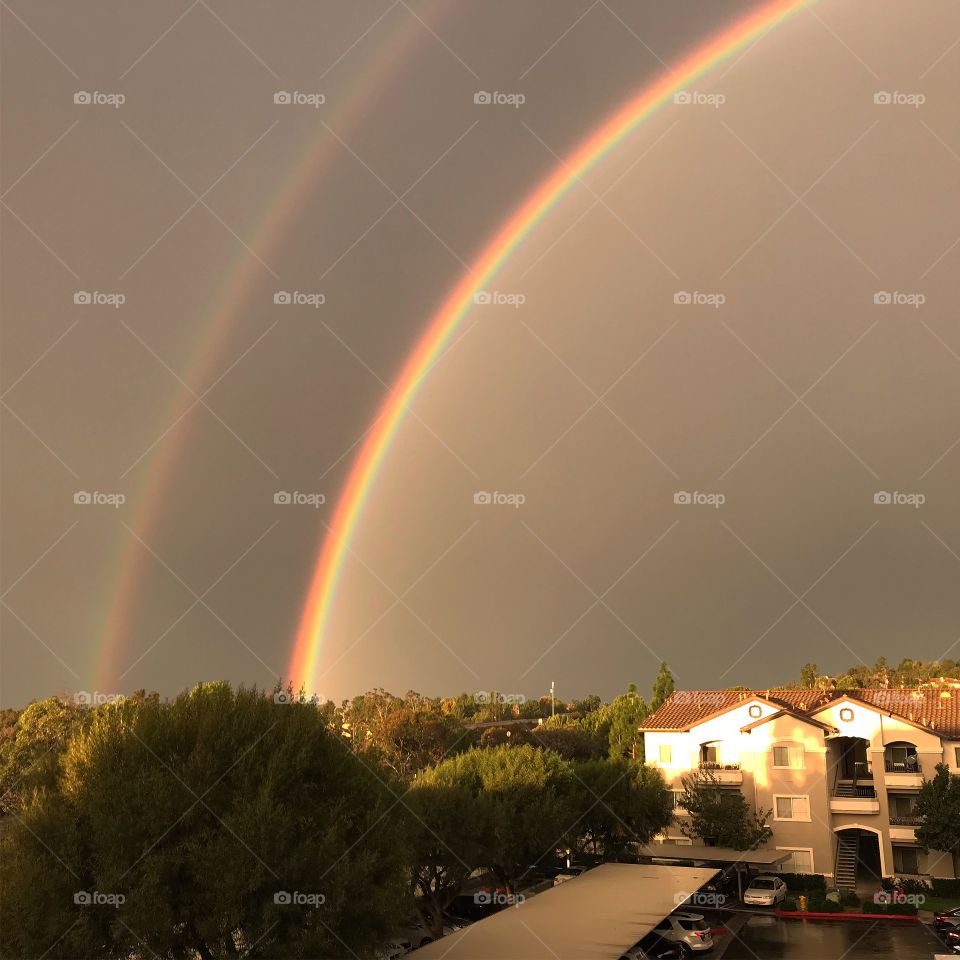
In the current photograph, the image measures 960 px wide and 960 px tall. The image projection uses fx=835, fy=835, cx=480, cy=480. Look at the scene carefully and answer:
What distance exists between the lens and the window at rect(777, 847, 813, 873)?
46.5 metres

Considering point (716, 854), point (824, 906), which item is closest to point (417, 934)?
point (716, 854)

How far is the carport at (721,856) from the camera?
1668 inches

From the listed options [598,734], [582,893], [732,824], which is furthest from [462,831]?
[598,734]

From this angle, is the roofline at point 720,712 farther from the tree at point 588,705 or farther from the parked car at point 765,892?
the tree at point 588,705

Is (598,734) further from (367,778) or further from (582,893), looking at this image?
(367,778)

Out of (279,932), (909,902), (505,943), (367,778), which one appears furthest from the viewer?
(909,902)

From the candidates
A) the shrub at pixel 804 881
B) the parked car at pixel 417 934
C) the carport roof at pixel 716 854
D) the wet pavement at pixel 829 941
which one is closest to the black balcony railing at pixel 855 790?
the shrub at pixel 804 881

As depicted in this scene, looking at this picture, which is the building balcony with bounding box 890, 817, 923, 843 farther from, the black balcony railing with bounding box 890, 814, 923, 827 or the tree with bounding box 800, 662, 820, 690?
the tree with bounding box 800, 662, 820, 690

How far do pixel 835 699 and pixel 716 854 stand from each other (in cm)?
1293

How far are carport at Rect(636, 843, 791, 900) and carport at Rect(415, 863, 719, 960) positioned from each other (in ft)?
16.7

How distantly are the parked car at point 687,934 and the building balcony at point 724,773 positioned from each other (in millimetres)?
16335

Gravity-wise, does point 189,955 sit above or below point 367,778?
below

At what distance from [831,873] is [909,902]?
7.01 metres

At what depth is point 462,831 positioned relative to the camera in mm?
31984
